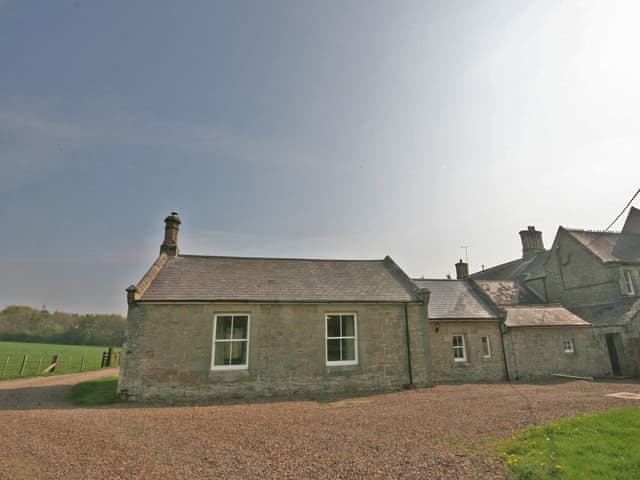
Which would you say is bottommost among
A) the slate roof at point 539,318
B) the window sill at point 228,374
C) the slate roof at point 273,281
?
the window sill at point 228,374

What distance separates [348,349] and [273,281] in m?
5.06

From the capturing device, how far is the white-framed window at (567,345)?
68.0ft

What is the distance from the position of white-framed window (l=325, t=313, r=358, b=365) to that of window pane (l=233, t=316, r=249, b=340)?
3.81 metres

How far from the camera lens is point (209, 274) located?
57.0ft

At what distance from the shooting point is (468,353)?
64.1ft

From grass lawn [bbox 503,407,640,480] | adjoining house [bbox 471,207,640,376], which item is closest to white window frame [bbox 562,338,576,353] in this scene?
adjoining house [bbox 471,207,640,376]

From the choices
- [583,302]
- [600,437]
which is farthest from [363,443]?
[583,302]

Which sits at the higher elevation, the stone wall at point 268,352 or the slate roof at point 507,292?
the slate roof at point 507,292

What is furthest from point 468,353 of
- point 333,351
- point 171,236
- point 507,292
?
→ point 171,236

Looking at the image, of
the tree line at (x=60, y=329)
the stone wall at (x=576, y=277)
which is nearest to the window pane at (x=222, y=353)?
the stone wall at (x=576, y=277)

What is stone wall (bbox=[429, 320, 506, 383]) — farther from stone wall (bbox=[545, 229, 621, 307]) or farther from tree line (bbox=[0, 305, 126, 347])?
tree line (bbox=[0, 305, 126, 347])

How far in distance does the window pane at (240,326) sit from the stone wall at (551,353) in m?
15.2

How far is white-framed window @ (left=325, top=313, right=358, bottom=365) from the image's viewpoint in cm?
1617

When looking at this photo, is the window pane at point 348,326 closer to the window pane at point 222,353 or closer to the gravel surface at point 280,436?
the gravel surface at point 280,436
